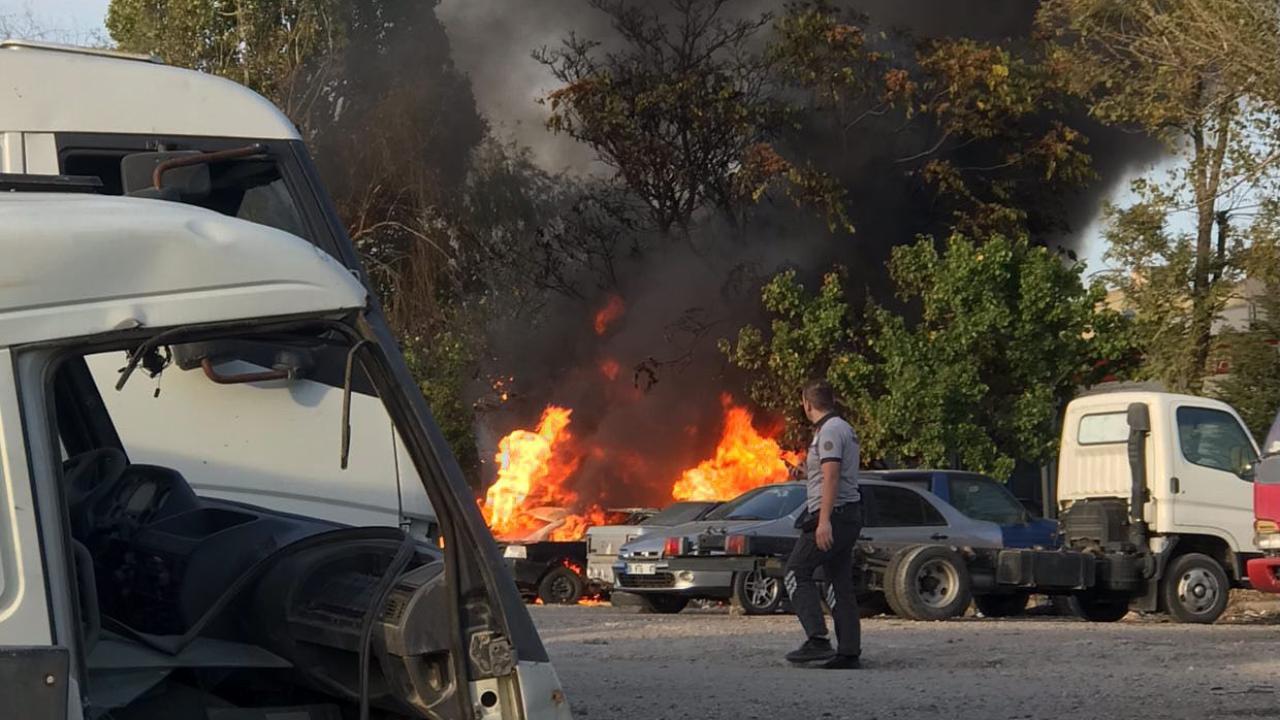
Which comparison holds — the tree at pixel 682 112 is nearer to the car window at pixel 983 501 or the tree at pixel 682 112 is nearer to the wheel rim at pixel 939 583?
the car window at pixel 983 501

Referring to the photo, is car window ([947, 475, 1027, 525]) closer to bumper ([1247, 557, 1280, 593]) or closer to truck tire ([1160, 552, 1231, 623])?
truck tire ([1160, 552, 1231, 623])

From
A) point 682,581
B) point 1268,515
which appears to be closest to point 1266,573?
point 1268,515

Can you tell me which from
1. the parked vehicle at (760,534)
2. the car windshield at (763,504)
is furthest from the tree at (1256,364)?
the car windshield at (763,504)

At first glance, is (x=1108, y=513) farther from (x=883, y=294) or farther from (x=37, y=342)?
(x=37, y=342)

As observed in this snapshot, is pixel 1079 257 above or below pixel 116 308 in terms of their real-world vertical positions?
above

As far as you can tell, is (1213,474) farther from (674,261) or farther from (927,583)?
(674,261)

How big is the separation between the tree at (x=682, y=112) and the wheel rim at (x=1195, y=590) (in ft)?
41.9

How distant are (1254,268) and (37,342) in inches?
900

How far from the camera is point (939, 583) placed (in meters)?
17.3

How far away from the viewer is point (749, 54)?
31.1 meters

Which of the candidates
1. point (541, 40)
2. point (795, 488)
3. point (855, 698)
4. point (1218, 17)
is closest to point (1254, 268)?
point (1218, 17)

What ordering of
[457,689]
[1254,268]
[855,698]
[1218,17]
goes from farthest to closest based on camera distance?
1. [1254,268]
2. [1218,17]
3. [855,698]
4. [457,689]

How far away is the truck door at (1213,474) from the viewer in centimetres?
1761

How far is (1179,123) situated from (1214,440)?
25.3 feet
